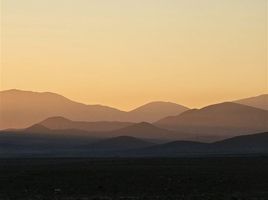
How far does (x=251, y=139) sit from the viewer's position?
183625 millimetres

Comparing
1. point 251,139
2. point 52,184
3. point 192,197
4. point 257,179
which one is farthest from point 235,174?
point 251,139

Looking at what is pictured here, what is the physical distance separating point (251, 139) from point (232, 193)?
488 feet

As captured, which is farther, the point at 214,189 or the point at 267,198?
the point at 214,189

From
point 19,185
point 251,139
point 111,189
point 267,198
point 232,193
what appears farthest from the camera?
point 251,139

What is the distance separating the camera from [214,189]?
127 feet

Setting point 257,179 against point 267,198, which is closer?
point 267,198

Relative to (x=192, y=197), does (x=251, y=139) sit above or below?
above

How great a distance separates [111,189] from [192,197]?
7079 mm

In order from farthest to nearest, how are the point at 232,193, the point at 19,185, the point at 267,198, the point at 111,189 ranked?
the point at 19,185 → the point at 111,189 → the point at 232,193 → the point at 267,198

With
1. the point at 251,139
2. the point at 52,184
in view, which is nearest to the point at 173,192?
the point at 52,184

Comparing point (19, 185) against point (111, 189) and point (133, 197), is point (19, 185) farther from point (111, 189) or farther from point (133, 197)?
point (133, 197)

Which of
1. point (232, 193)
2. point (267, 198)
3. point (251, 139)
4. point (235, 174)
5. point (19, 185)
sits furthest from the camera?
point (251, 139)

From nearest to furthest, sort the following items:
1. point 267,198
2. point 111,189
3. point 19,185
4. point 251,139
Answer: point 267,198 < point 111,189 < point 19,185 < point 251,139

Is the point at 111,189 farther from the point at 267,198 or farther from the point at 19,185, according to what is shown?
the point at 267,198
